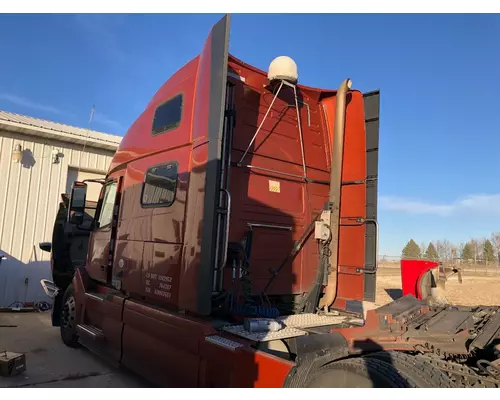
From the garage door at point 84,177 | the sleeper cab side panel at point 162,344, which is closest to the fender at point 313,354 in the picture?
the sleeper cab side panel at point 162,344

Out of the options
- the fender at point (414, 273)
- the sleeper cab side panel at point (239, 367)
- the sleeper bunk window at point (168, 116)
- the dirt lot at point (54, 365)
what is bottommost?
the dirt lot at point (54, 365)

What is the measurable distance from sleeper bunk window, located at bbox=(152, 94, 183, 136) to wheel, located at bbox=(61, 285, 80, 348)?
333cm

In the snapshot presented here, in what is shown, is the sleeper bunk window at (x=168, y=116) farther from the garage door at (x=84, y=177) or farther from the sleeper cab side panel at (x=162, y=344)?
the garage door at (x=84, y=177)

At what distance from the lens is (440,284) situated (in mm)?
5094

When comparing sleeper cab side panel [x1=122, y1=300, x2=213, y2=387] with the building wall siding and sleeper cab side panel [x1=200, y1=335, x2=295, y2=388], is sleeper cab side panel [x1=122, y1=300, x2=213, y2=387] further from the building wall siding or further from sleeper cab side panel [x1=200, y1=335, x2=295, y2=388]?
the building wall siding

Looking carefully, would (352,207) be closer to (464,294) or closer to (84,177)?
(84,177)

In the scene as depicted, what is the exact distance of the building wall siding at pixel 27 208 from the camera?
10.4 meters

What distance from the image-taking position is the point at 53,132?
10953 mm

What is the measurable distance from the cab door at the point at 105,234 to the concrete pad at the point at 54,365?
122cm

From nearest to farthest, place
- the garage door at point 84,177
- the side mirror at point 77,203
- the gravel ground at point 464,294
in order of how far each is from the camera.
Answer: the side mirror at point 77,203
the garage door at point 84,177
the gravel ground at point 464,294

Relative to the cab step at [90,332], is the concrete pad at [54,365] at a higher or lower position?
lower

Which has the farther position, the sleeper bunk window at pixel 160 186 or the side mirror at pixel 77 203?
the side mirror at pixel 77 203

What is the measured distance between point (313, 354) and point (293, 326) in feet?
3.01

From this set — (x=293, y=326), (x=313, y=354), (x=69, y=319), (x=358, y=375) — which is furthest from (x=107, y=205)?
(x=358, y=375)
